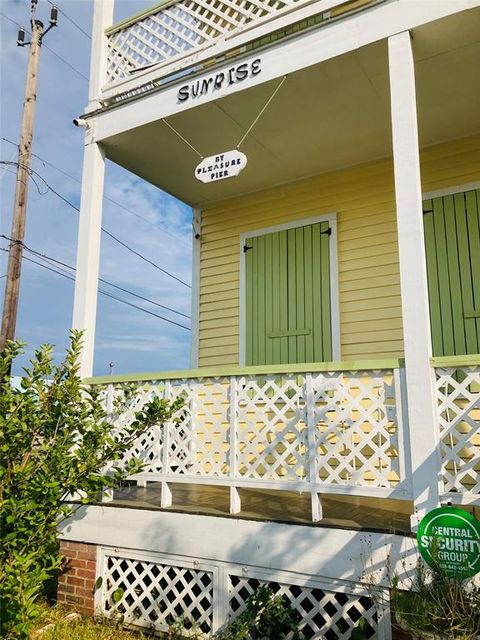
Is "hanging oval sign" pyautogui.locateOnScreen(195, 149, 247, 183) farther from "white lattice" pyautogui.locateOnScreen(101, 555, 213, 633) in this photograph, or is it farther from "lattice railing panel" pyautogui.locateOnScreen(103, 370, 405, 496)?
"white lattice" pyautogui.locateOnScreen(101, 555, 213, 633)

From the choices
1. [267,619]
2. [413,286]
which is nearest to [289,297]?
[413,286]

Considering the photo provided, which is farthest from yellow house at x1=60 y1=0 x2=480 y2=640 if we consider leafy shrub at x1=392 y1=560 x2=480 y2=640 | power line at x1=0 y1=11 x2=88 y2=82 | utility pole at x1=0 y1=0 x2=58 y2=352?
power line at x1=0 y1=11 x2=88 y2=82

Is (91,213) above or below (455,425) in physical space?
above

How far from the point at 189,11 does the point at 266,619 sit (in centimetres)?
506

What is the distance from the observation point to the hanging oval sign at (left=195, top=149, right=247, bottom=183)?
391 cm

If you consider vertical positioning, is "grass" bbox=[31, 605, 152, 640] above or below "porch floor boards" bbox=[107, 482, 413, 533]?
below

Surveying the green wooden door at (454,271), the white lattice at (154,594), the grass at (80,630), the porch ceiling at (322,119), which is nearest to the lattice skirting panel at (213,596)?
the white lattice at (154,594)

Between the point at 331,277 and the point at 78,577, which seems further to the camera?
the point at 331,277

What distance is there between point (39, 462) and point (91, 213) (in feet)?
7.94

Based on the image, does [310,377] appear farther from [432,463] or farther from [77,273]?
[77,273]

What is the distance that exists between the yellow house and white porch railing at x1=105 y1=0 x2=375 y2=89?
25mm

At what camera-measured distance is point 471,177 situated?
473 cm

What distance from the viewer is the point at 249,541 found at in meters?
3.27

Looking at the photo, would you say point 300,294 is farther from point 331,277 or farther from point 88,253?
point 88,253
